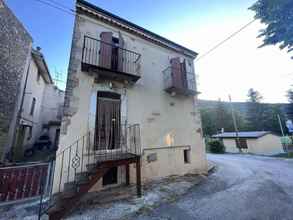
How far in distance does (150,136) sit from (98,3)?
21.1 feet

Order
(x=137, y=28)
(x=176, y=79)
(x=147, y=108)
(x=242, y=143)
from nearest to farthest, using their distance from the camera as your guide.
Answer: (x=147, y=108), (x=137, y=28), (x=176, y=79), (x=242, y=143)

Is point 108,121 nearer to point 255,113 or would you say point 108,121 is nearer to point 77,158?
point 77,158

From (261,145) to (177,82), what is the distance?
1819cm

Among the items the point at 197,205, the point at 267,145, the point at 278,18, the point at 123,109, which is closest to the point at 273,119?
the point at 267,145

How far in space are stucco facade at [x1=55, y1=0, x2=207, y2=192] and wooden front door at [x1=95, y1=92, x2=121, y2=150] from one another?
214mm

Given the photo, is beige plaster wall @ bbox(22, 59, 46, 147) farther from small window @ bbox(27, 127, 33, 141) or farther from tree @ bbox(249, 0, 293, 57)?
tree @ bbox(249, 0, 293, 57)

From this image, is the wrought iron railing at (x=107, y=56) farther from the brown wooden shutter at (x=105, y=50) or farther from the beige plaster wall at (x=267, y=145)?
the beige plaster wall at (x=267, y=145)

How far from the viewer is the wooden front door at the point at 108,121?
5.08 metres

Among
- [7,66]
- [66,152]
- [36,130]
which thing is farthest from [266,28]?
[36,130]

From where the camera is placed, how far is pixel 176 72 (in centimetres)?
718

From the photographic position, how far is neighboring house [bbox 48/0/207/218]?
4496 mm

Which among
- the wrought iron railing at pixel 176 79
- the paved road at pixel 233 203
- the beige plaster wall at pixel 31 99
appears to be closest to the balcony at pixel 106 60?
the wrought iron railing at pixel 176 79

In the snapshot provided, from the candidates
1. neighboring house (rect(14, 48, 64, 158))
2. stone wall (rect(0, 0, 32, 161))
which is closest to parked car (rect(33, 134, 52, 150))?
neighboring house (rect(14, 48, 64, 158))

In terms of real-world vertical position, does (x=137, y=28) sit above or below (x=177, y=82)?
above
